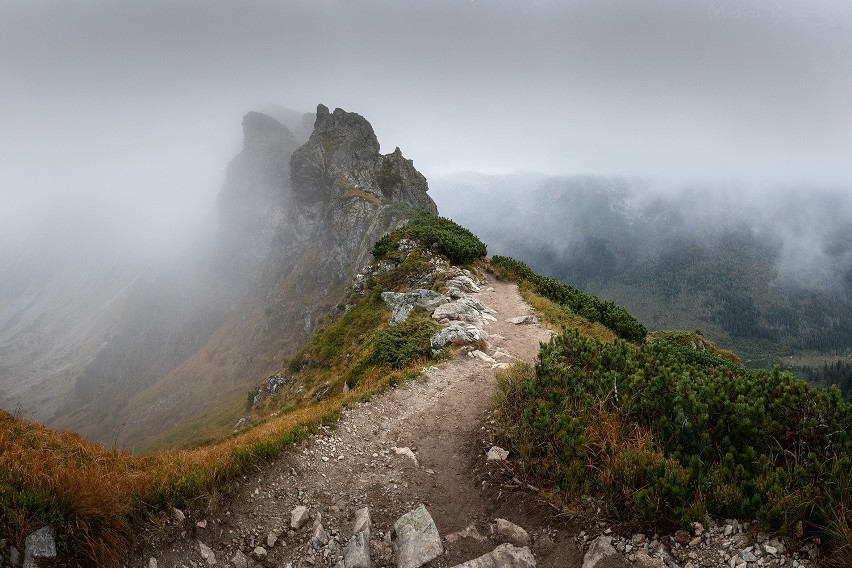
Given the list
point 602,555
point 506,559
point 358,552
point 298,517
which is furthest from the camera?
point 298,517

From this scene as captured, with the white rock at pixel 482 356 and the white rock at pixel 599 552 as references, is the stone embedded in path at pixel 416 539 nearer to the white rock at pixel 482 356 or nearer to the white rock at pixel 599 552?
the white rock at pixel 599 552

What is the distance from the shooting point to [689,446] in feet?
20.8

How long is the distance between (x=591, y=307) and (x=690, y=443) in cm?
1721

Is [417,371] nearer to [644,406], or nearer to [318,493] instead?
[318,493]

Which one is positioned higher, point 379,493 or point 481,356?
point 481,356

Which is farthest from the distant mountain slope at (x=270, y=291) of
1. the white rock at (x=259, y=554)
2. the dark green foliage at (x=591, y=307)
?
the white rock at (x=259, y=554)

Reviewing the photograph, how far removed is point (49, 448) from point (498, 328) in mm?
14567

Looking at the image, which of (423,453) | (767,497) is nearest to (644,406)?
(767,497)

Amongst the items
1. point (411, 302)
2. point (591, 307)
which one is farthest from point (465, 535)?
point (591, 307)

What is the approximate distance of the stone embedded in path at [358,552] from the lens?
5.70 meters

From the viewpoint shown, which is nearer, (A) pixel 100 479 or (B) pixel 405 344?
(A) pixel 100 479

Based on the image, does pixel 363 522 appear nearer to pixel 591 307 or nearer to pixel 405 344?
pixel 405 344

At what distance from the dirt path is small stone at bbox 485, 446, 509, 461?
0.50 feet

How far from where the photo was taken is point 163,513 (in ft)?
17.9
